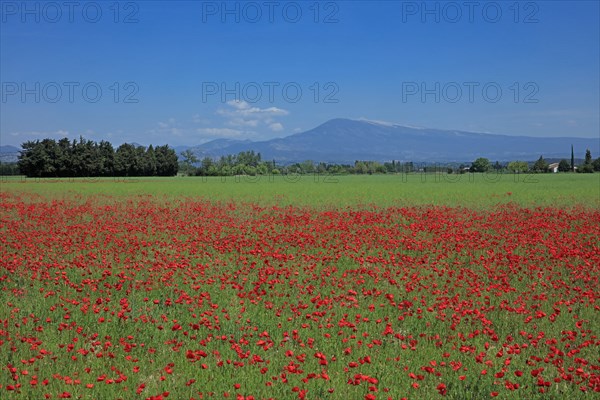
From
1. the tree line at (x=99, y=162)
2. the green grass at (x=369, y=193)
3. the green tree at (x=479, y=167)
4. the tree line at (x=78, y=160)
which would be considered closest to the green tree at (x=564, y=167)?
the tree line at (x=99, y=162)

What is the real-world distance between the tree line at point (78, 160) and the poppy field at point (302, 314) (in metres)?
104

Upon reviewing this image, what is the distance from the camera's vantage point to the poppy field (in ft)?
20.4

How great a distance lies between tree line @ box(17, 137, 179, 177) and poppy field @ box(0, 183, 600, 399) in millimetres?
104060

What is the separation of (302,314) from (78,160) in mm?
116750

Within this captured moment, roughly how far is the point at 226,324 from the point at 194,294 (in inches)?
83.0

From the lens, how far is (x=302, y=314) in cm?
910

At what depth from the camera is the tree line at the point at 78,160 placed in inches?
4454

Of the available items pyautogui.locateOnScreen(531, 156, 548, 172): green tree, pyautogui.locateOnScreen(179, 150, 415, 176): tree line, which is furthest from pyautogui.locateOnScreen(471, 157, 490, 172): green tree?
pyautogui.locateOnScreen(179, 150, 415, 176): tree line

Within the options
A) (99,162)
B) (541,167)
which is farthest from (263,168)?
(541,167)

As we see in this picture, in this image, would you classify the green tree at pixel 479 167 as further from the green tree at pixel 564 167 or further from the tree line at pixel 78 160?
the tree line at pixel 78 160

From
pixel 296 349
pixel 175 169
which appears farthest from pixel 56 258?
pixel 175 169

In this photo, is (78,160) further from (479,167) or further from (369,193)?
(479,167)

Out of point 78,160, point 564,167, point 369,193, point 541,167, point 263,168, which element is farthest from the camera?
point 263,168

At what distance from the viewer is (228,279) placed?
37.3 ft
